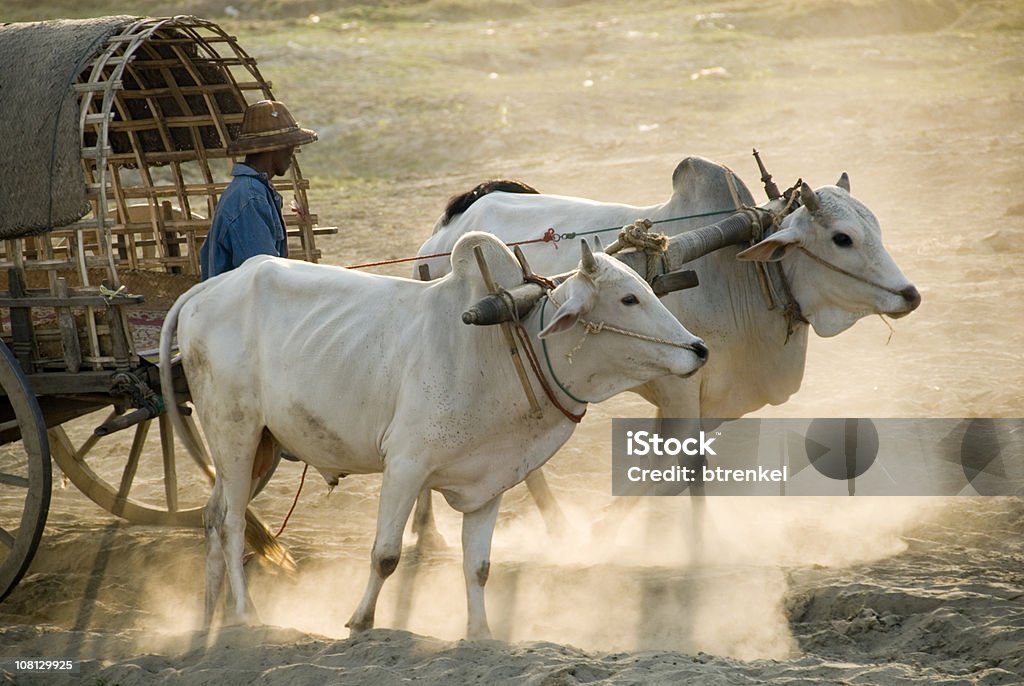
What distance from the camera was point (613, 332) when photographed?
454 centimetres

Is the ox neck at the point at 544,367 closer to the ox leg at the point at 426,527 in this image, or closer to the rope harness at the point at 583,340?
the rope harness at the point at 583,340

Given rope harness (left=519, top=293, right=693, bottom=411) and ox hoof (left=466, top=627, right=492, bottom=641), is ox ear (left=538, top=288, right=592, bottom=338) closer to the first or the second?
rope harness (left=519, top=293, right=693, bottom=411)

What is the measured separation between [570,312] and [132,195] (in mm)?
3465

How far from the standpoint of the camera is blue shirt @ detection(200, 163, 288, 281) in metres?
5.71

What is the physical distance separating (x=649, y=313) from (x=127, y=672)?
2.29 metres

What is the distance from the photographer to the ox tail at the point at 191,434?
5.27 metres

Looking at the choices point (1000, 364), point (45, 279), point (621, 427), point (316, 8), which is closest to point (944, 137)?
point (1000, 364)

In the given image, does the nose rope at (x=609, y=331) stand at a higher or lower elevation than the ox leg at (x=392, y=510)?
higher

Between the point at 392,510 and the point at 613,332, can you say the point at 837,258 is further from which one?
the point at 392,510

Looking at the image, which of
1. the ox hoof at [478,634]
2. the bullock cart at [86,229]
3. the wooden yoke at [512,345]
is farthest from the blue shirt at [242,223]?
the ox hoof at [478,634]

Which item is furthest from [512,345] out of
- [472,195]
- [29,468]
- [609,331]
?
[472,195]

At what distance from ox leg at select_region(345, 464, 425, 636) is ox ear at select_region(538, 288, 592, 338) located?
2.47 feet

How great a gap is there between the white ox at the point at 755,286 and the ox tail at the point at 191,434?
188 cm

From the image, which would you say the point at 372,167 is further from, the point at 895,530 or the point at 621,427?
the point at 895,530
